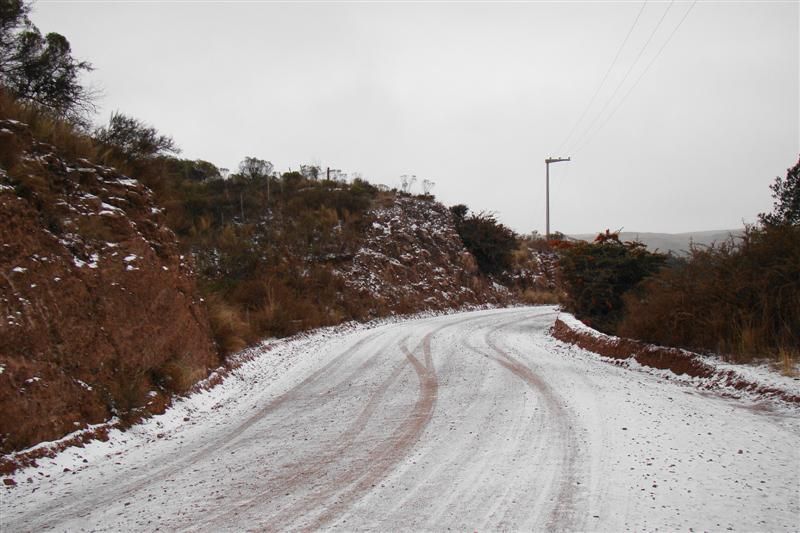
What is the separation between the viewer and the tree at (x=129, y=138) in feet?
39.3

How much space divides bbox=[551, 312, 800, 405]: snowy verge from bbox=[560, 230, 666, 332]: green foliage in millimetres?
2720

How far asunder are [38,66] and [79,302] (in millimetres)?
7688

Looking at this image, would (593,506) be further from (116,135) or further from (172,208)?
(116,135)

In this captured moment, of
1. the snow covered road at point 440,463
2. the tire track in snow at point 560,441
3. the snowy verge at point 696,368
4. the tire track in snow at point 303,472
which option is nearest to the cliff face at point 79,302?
the snow covered road at point 440,463

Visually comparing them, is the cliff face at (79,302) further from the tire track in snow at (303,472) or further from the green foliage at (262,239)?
the tire track in snow at (303,472)

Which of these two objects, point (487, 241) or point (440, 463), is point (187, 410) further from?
point (487, 241)

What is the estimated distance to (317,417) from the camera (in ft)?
25.8

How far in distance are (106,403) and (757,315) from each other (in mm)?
11246

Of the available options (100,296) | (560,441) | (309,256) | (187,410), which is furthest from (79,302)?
(309,256)

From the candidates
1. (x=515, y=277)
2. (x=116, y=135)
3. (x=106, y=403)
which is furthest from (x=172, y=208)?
(x=515, y=277)

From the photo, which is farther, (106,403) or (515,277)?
(515,277)

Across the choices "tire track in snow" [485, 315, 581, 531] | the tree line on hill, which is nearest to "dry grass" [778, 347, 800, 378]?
the tree line on hill

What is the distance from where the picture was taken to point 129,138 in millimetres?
12484

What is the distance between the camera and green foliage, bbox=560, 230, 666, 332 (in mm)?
16812
